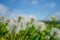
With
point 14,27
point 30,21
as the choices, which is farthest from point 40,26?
point 14,27

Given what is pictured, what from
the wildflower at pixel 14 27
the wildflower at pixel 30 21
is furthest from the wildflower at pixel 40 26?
the wildflower at pixel 14 27

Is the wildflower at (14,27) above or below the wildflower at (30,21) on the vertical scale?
below

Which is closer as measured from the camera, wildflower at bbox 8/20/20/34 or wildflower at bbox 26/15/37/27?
wildflower at bbox 8/20/20/34

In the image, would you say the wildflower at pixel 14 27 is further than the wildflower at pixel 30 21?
No

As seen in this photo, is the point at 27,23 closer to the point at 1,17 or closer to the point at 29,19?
the point at 29,19

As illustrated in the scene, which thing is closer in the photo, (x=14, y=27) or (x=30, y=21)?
(x=14, y=27)

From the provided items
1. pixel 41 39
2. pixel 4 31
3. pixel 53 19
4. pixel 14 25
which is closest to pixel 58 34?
pixel 14 25

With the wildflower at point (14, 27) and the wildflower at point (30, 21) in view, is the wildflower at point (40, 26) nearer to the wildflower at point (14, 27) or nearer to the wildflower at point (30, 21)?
the wildflower at point (30, 21)

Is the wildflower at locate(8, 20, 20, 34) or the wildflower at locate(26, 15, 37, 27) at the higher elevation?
the wildflower at locate(26, 15, 37, 27)

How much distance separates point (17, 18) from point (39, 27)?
248 mm

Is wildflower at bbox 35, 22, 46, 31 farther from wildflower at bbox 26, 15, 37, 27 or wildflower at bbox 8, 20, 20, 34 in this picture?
wildflower at bbox 8, 20, 20, 34

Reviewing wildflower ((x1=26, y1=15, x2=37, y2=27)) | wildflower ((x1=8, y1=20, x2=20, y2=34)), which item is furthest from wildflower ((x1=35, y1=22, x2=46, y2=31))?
wildflower ((x1=8, y1=20, x2=20, y2=34))

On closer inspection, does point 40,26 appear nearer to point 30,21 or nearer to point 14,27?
point 30,21

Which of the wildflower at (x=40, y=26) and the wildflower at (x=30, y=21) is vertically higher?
the wildflower at (x=30, y=21)
